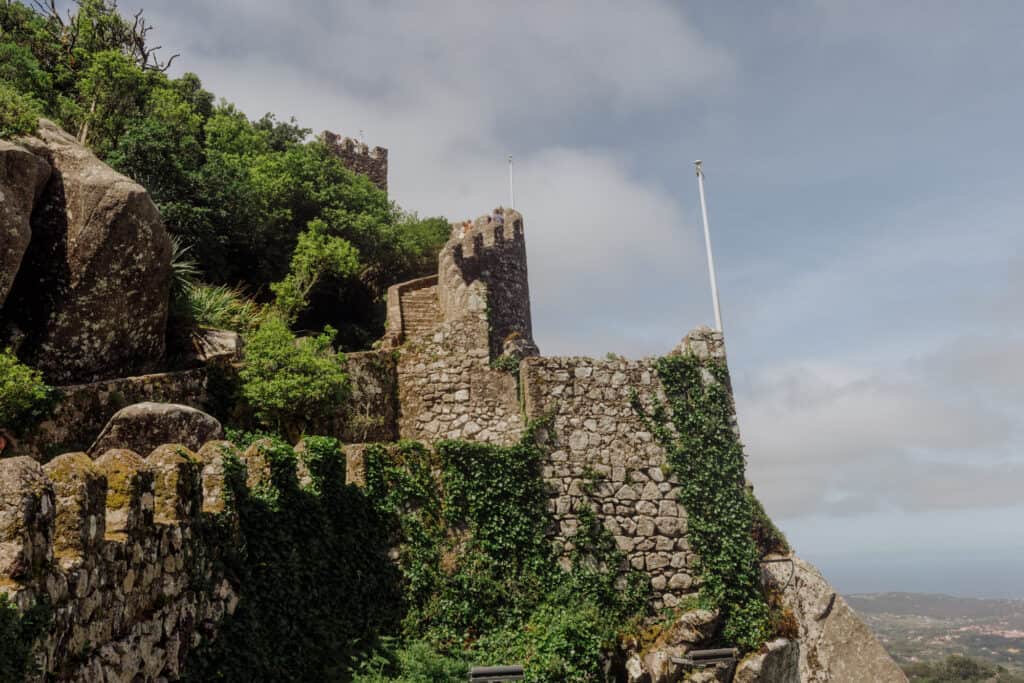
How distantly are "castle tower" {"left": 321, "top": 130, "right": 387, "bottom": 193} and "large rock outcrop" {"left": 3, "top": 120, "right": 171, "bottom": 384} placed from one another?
20782mm

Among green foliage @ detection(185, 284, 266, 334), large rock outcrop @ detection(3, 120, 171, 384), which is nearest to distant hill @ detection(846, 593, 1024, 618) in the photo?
green foliage @ detection(185, 284, 266, 334)

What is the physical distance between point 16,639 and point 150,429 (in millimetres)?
6641

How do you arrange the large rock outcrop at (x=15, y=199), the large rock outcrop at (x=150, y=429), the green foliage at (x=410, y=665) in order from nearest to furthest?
the green foliage at (x=410, y=665), the large rock outcrop at (x=150, y=429), the large rock outcrop at (x=15, y=199)

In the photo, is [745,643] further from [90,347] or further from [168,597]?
[90,347]

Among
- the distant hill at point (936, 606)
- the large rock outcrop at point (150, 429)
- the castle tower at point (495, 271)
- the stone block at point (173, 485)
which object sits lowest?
the distant hill at point (936, 606)

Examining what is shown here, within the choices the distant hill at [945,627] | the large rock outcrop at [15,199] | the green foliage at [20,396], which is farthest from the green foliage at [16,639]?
the distant hill at [945,627]

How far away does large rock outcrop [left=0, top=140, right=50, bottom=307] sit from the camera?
36.8 ft

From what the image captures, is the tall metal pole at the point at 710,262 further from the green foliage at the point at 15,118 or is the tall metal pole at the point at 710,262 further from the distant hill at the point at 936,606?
the distant hill at the point at 936,606

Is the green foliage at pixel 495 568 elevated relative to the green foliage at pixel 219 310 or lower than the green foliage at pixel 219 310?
lower

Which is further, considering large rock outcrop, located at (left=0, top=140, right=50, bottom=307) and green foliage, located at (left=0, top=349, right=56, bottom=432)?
large rock outcrop, located at (left=0, top=140, right=50, bottom=307)

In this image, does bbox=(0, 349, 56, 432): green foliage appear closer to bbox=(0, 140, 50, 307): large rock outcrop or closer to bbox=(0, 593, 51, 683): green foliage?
bbox=(0, 140, 50, 307): large rock outcrop

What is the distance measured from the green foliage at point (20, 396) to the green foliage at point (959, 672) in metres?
28.9

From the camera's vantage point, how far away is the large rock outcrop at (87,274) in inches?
476

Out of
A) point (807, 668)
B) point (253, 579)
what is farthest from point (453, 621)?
point (807, 668)
